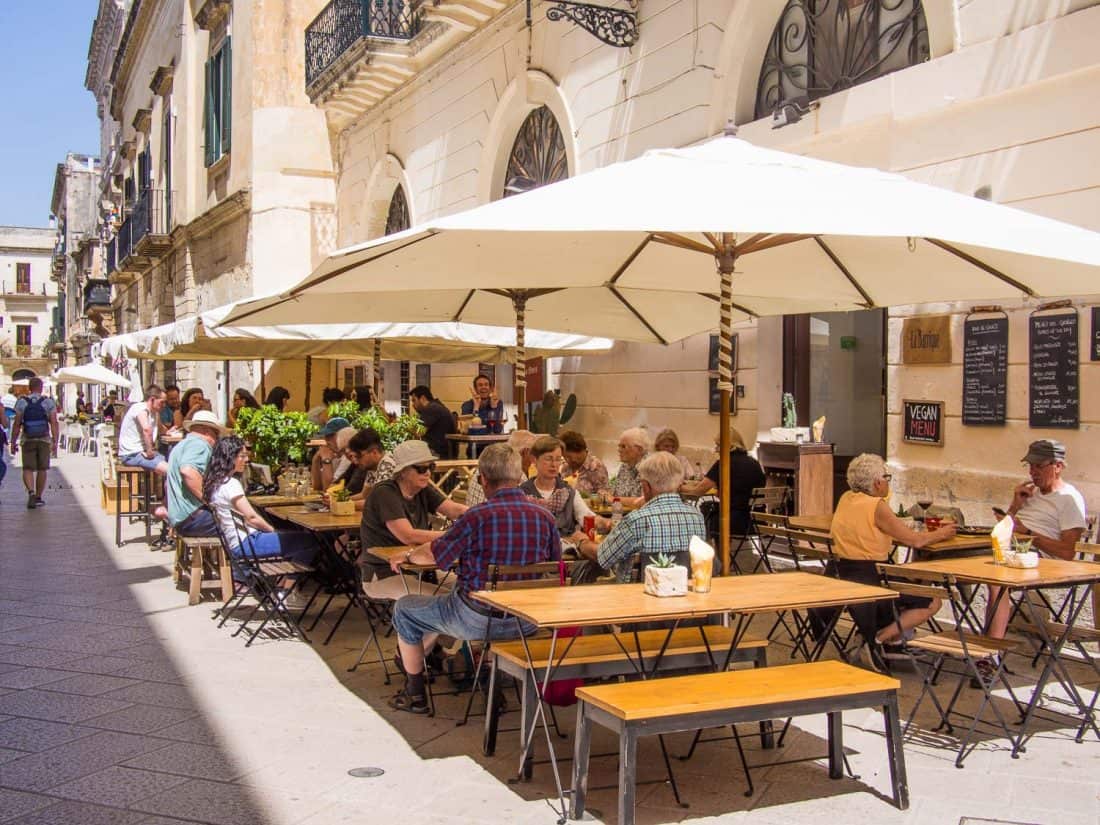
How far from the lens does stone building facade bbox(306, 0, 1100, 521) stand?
276 inches

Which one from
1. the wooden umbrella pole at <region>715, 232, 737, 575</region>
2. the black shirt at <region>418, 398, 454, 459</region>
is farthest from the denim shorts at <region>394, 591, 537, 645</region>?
the black shirt at <region>418, 398, 454, 459</region>

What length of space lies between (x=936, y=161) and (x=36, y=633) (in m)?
6.69

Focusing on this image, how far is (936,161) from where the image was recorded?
7820 mm

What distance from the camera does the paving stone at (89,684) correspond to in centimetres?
578

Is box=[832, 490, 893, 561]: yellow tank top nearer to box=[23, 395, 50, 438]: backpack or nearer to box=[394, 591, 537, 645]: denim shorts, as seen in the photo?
box=[394, 591, 537, 645]: denim shorts

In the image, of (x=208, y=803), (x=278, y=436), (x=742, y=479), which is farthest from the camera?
(x=278, y=436)

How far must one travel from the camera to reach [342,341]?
1223cm

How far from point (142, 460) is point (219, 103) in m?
14.8

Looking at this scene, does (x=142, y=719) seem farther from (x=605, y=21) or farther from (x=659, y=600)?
(x=605, y=21)

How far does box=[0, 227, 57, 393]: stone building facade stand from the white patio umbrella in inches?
2948

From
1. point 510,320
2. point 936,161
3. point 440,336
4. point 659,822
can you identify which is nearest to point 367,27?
point 440,336

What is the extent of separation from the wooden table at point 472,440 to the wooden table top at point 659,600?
6904 millimetres

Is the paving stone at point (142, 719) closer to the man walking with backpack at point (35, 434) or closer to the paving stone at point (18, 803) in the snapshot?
the paving stone at point (18, 803)

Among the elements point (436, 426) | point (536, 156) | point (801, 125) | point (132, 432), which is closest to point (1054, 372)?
point (801, 125)
